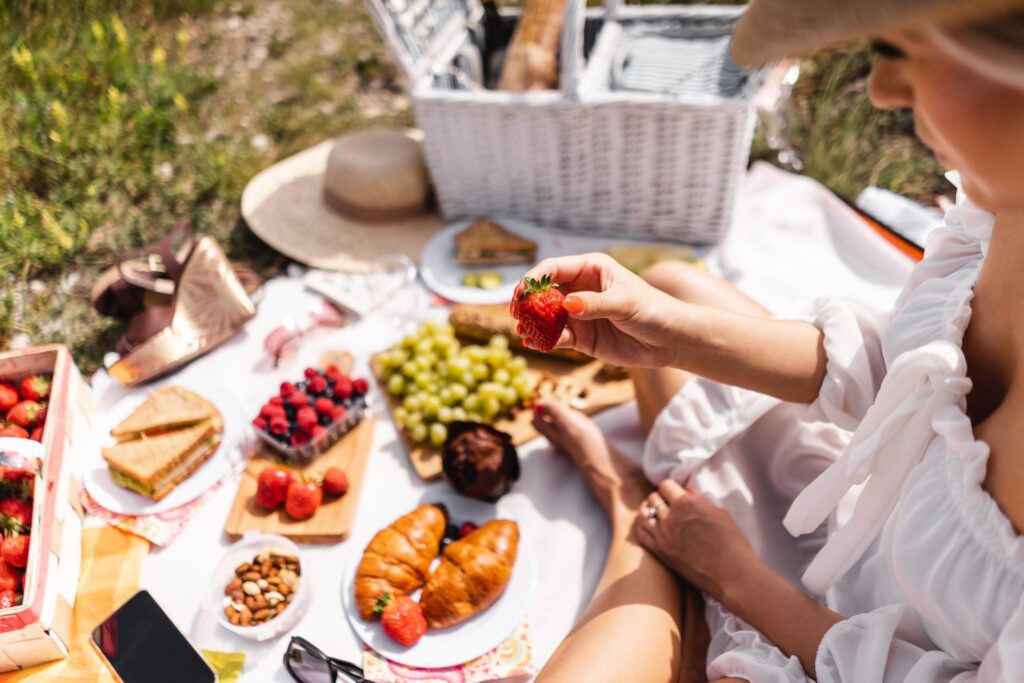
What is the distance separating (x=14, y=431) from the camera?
1.53 meters

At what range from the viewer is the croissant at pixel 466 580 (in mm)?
1435

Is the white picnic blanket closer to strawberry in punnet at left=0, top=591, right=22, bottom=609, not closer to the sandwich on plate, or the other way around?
the sandwich on plate

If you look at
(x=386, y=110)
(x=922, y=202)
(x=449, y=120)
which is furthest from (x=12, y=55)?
(x=922, y=202)

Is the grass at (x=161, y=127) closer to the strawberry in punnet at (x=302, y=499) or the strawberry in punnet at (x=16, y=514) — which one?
the strawberry in punnet at (x=16, y=514)

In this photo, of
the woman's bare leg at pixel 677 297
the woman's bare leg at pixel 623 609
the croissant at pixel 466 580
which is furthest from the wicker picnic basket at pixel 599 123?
the croissant at pixel 466 580

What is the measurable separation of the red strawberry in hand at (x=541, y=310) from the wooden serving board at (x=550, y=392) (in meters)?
0.68

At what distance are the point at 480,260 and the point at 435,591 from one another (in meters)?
1.12

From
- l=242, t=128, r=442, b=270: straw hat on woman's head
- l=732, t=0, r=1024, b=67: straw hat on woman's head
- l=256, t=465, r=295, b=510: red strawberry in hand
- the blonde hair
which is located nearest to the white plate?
l=256, t=465, r=295, b=510: red strawberry in hand

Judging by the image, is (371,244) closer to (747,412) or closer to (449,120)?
(449,120)

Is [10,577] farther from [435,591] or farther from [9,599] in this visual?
[435,591]

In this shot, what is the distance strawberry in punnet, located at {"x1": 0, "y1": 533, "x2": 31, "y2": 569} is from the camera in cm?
135

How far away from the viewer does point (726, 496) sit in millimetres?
1475

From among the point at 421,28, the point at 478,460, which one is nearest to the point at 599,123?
the point at 421,28

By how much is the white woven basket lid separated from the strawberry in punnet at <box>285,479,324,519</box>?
1207mm
